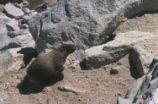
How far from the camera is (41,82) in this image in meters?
6.19

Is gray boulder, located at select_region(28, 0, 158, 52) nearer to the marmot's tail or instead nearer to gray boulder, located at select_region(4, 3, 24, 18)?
the marmot's tail

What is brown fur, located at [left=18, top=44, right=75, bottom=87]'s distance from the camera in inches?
238

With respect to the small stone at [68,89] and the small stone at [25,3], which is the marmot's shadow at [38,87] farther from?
the small stone at [25,3]

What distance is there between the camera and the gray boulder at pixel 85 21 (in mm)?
6703

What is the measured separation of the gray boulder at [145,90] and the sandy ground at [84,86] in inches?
14.4

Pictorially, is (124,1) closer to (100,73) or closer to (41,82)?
(100,73)

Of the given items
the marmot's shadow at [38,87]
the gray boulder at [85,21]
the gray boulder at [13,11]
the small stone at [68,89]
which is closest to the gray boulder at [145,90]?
the small stone at [68,89]

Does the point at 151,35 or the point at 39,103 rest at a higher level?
the point at 151,35

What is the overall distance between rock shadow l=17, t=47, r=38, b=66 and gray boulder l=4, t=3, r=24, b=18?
394 centimetres

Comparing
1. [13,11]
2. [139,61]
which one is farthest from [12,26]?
[139,61]

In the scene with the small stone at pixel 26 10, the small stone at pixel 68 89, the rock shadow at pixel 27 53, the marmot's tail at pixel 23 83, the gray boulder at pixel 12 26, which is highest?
the small stone at pixel 68 89

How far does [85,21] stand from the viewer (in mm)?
6805

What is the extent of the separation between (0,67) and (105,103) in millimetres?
2846

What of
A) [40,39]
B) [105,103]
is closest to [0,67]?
[40,39]
